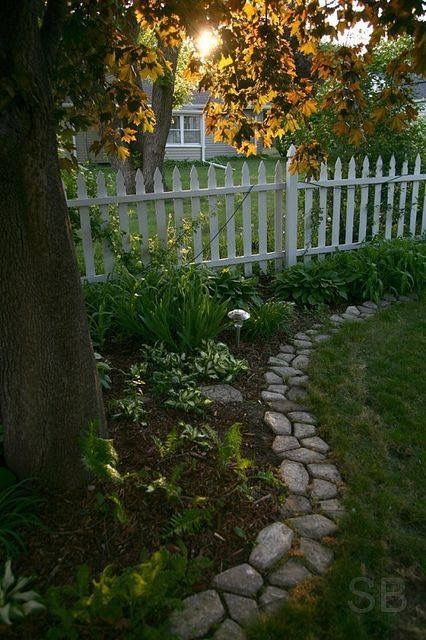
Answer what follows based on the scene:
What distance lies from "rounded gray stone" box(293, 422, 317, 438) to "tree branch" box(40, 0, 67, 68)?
232 cm

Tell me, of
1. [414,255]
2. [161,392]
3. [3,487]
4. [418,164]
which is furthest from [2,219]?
[418,164]

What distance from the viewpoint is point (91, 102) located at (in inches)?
121

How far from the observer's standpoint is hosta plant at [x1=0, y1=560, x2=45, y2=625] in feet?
5.28

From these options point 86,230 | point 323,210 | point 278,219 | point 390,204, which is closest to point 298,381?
point 86,230

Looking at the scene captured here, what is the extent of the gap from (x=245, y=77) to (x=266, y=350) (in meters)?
2.08

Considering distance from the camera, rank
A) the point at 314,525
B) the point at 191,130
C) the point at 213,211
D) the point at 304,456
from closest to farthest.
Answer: the point at 314,525 < the point at 304,456 < the point at 213,211 < the point at 191,130

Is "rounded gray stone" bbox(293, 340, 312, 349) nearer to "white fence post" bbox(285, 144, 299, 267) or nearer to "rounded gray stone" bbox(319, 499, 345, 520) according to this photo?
"white fence post" bbox(285, 144, 299, 267)

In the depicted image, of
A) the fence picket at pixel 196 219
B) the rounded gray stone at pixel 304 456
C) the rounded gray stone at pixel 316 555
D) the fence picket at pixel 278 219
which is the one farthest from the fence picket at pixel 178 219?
the rounded gray stone at pixel 316 555

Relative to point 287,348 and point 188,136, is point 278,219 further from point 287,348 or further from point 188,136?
point 188,136

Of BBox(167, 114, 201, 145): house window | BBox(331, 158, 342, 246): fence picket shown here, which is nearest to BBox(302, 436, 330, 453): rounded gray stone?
BBox(331, 158, 342, 246): fence picket

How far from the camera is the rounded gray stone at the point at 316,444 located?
2.89 m

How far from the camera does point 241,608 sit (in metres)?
1.91

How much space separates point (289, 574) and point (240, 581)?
0.68 ft

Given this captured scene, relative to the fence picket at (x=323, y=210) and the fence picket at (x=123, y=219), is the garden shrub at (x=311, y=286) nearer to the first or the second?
the fence picket at (x=323, y=210)
